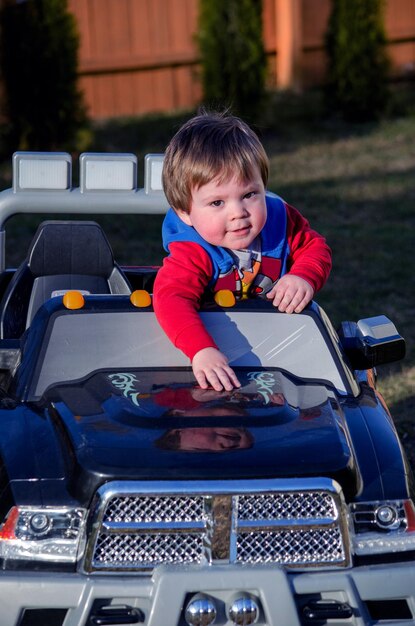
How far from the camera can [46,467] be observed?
2.80 meters

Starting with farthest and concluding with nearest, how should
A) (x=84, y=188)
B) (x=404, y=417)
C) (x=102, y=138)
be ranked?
(x=102, y=138), (x=404, y=417), (x=84, y=188)

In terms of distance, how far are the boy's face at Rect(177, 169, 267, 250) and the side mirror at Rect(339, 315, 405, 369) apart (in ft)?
1.71

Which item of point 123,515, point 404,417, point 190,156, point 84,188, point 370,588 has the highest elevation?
point 190,156

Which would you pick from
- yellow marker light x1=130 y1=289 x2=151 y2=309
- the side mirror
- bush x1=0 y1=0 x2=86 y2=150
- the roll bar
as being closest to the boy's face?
yellow marker light x1=130 y1=289 x2=151 y2=309

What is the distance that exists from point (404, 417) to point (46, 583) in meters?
3.05

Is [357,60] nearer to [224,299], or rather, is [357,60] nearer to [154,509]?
[224,299]

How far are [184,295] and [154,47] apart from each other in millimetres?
12072

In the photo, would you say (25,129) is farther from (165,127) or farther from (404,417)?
(404,417)

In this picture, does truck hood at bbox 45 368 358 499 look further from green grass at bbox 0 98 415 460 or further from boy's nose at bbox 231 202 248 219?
green grass at bbox 0 98 415 460

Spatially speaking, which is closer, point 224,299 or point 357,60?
point 224,299

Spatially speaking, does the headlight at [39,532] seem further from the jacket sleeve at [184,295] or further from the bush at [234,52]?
the bush at [234,52]

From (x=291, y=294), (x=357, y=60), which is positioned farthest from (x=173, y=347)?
(x=357, y=60)

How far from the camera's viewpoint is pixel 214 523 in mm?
2699

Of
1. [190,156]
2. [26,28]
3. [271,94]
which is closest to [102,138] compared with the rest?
[26,28]
